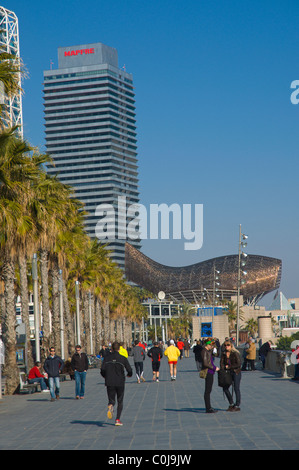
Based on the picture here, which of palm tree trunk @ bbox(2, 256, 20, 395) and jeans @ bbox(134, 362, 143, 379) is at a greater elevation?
palm tree trunk @ bbox(2, 256, 20, 395)

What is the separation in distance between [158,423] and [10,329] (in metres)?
12.5

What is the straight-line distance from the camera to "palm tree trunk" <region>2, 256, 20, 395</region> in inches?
1001

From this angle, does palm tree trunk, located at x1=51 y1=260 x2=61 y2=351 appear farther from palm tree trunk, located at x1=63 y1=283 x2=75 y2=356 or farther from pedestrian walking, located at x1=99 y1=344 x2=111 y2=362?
palm tree trunk, located at x1=63 y1=283 x2=75 y2=356

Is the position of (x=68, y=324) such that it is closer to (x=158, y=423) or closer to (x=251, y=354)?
(x=251, y=354)

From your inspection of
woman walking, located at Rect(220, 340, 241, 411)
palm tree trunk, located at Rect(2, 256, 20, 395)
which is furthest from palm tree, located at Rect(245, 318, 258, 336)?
woman walking, located at Rect(220, 340, 241, 411)

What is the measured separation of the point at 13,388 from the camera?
86.2ft

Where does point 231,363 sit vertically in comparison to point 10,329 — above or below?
below

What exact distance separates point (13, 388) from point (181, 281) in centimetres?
16240

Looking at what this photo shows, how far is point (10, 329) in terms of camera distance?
2564 cm

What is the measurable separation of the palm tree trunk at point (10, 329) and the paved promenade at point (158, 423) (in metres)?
2.45

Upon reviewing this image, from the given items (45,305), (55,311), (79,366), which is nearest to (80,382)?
(79,366)

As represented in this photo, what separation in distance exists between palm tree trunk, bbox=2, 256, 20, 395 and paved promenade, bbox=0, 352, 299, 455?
245cm

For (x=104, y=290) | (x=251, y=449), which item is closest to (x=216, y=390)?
(x=251, y=449)

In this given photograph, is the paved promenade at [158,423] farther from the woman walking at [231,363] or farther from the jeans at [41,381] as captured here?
the jeans at [41,381]
